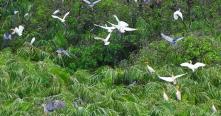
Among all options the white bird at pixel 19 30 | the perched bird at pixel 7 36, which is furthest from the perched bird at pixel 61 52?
the perched bird at pixel 7 36

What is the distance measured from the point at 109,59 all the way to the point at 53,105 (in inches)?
92.0

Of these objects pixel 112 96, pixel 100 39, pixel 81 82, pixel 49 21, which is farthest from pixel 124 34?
pixel 112 96

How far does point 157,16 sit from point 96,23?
872 mm

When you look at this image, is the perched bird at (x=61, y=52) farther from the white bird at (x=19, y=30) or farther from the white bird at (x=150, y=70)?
the white bird at (x=150, y=70)

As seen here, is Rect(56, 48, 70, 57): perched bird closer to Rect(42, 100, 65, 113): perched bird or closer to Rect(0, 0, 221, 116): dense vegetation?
Rect(0, 0, 221, 116): dense vegetation

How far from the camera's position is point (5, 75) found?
607cm

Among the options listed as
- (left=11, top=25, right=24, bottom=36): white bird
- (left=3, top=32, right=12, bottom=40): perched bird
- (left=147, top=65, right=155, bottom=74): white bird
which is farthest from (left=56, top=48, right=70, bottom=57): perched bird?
(left=147, top=65, right=155, bottom=74): white bird

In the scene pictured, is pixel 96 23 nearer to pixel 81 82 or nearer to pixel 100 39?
pixel 100 39

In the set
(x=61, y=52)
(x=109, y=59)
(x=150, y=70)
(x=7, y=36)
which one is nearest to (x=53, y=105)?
(x=150, y=70)

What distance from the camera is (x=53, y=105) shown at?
17.4ft

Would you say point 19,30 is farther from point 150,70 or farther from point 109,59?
point 150,70

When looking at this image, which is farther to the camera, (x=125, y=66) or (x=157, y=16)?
(x=157, y=16)

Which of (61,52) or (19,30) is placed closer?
(61,52)

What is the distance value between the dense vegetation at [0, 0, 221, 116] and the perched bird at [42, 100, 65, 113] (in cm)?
5
